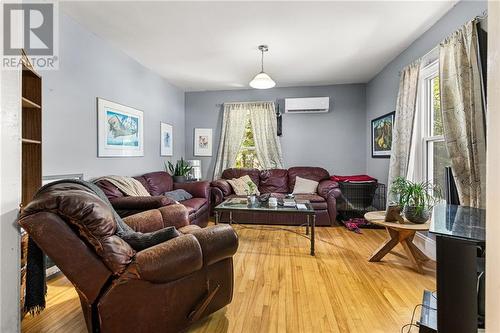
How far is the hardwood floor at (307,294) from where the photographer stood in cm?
170

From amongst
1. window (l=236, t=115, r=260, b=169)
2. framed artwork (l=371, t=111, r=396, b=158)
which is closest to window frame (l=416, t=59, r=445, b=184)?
framed artwork (l=371, t=111, r=396, b=158)

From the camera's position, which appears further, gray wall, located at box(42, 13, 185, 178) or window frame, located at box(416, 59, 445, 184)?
window frame, located at box(416, 59, 445, 184)

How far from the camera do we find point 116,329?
4.46 feet

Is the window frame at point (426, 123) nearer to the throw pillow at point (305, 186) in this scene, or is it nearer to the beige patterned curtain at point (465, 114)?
the beige patterned curtain at point (465, 114)

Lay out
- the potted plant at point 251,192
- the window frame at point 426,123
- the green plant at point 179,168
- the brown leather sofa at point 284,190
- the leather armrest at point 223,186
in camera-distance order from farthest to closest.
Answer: the green plant at point 179,168, the leather armrest at point 223,186, the brown leather sofa at point 284,190, the potted plant at point 251,192, the window frame at point 426,123

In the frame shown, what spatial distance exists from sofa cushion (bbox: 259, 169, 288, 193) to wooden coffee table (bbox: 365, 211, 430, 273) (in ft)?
7.53

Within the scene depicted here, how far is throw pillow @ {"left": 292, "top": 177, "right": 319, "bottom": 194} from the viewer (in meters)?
4.70

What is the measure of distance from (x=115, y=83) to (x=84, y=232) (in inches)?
108

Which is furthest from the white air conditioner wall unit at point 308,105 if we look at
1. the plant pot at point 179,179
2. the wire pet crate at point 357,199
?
the plant pot at point 179,179

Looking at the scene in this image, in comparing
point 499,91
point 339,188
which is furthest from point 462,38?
point 339,188

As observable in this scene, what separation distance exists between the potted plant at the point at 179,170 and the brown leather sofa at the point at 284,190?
0.64 metres

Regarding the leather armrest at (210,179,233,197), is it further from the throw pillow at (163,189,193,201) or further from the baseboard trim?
the baseboard trim

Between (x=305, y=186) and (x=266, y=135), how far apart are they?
54.6 inches

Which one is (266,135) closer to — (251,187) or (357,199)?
(251,187)
